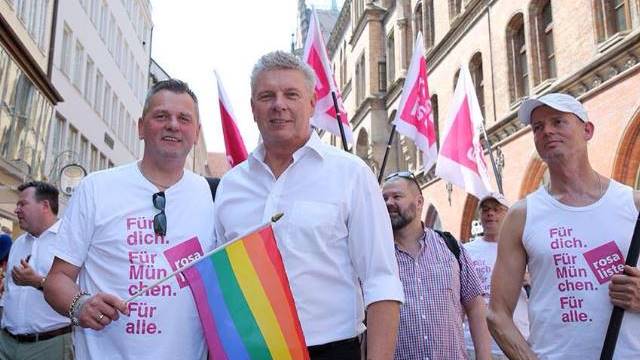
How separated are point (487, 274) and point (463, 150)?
15.5 feet

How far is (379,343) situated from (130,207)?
A: 1.21 meters

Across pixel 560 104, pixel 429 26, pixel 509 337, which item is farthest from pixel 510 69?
pixel 509 337

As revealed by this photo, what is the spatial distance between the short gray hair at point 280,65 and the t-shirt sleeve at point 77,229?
871 mm

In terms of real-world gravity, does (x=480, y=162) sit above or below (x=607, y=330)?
above

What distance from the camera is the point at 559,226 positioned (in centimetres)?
284

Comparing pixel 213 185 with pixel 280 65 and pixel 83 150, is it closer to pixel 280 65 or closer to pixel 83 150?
pixel 280 65

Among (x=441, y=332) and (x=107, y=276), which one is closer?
(x=107, y=276)

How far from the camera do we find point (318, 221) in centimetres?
237

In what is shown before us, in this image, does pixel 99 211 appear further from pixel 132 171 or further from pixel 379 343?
pixel 379 343

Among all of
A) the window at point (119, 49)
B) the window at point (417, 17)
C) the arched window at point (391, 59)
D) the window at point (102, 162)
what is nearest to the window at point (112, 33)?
the window at point (119, 49)

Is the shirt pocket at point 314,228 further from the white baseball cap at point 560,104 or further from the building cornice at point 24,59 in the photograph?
the building cornice at point 24,59

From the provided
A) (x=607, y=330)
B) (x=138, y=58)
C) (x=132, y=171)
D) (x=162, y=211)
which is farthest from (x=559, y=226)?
(x=138, y=58)

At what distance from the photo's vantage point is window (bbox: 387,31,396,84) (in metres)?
30.6

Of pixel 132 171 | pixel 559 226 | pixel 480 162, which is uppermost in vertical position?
pixel 480 162
